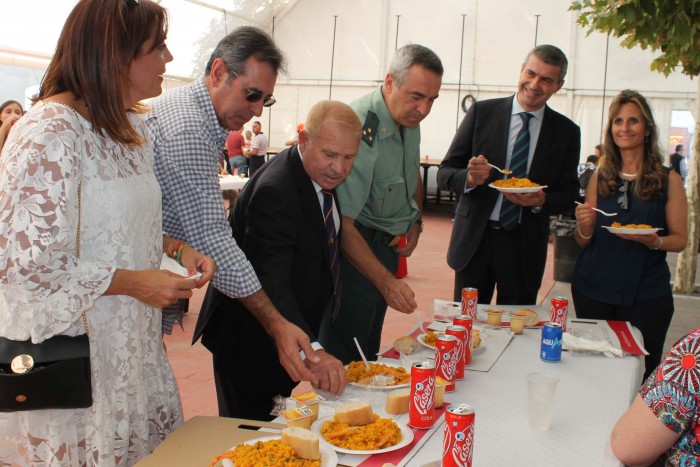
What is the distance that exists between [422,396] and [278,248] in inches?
30.2

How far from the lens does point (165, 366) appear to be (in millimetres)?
1897

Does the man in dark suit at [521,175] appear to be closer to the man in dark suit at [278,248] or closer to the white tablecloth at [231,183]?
the man in dark suit at [278,248]

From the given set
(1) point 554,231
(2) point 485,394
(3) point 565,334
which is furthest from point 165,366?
(1) point 554,231

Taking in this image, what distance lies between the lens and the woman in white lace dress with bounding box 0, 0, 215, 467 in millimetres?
1472

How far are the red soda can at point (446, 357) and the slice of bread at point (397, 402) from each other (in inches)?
7.9

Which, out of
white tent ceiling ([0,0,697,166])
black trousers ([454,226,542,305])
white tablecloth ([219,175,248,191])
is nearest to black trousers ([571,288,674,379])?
black trousers ([454,226,542,305])

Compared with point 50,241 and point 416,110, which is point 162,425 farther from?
point 416,110

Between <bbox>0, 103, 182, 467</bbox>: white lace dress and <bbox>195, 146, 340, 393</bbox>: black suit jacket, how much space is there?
1.67 ft

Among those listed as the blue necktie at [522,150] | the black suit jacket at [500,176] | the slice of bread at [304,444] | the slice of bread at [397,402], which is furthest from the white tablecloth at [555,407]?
the blue necktie at [522,150]

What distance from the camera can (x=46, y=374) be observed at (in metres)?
1.51

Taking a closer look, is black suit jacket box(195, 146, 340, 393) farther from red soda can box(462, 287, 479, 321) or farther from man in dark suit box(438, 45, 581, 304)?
man in dark suit box(438, 45, 581, 304)

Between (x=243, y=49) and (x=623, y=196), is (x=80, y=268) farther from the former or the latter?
(x=623, y=196)

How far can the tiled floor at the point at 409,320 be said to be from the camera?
4289 mm

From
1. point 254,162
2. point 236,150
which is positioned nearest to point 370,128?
point 236,150
